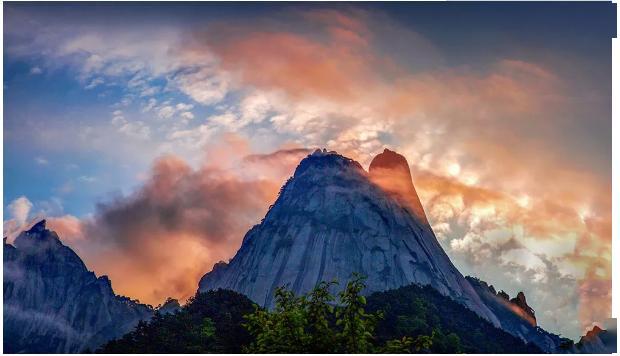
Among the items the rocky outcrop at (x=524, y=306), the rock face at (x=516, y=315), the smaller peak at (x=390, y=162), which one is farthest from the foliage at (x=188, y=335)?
the rocky outcrop at (x=524, y=306)

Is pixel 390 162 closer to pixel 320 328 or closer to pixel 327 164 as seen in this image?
pixel 327 164

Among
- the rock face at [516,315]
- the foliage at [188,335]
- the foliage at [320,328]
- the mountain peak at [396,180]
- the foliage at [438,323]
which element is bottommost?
the foliage at [320,328]

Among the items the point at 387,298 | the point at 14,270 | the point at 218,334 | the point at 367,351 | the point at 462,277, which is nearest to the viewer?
the point at 367,351

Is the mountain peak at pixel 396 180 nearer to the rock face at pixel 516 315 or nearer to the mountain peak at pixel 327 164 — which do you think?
the mountain peak at pixel 327 164

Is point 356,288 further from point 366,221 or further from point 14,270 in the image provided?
point 14,270

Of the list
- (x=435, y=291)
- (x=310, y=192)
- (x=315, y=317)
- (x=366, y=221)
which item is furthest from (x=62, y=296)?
(x=315, y=317)

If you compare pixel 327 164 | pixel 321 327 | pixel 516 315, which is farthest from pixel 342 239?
pixel 321 327
